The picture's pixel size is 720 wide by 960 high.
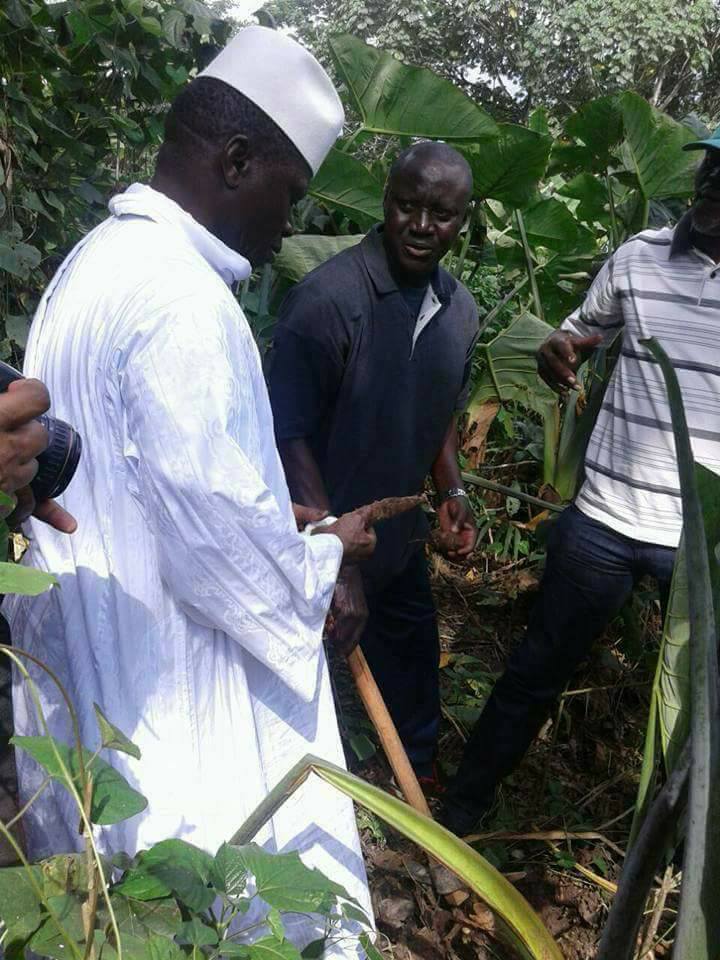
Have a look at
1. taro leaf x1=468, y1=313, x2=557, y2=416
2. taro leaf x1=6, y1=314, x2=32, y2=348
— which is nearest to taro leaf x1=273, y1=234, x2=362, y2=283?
taro leaf x1=468, y1=313, x2=557, y2=416

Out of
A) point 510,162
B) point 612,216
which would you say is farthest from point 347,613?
point 612,216

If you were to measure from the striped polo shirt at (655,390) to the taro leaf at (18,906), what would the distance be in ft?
5.11

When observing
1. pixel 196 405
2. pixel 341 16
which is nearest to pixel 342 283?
pixel 196 405

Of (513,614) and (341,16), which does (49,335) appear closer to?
(513,614)

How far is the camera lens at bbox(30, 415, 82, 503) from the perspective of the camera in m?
1.00

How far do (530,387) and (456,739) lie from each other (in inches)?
61.6

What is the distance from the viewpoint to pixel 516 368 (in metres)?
3.70

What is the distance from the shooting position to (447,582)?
11.7 ft

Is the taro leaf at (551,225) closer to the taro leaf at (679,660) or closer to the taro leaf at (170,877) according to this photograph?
the taro leaf at (679,660)

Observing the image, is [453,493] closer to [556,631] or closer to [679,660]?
[556,631]

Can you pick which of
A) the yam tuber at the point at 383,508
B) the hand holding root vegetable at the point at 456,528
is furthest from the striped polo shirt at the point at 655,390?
the yam tuber at the point at 383,508

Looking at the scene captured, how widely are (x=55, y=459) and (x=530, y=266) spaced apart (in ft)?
10.3

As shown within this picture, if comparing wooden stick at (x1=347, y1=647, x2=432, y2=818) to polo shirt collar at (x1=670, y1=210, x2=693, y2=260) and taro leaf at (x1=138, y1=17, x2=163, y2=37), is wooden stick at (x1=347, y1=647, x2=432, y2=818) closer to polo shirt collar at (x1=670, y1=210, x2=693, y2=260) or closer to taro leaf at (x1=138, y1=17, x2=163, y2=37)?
polo shirt collar at (x1=670, y1=210, x2=693, y2=260)

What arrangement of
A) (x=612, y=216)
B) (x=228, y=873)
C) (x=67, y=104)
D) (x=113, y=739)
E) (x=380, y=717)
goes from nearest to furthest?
(x=113, y=739)
(x=228, y=873)
(x=380, y=717)
(x=67, y=104)
(x=612, y=216)
